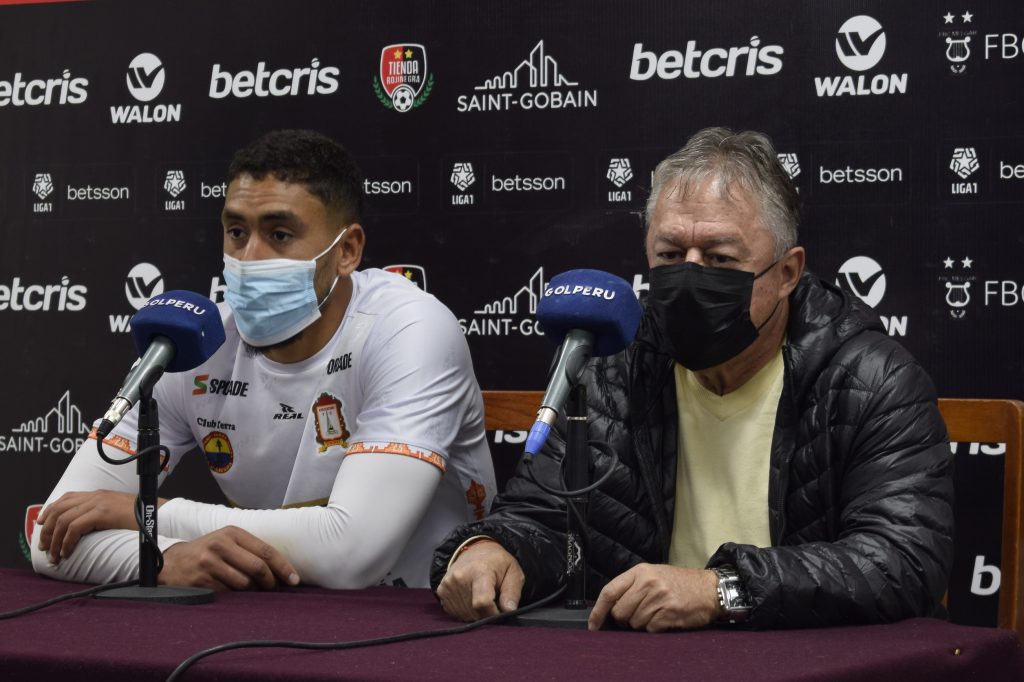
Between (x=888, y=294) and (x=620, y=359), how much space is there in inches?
43.1

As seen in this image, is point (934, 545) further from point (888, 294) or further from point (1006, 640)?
point (888, 294)

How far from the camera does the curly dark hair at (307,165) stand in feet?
8.59

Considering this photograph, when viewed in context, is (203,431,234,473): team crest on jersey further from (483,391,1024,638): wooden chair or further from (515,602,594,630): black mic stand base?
(483,391,1024,638): wooden chair

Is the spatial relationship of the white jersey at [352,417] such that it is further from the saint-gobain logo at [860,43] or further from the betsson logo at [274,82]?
the saint-gobain logo at [860,43]

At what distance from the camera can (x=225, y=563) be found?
79.4 inches

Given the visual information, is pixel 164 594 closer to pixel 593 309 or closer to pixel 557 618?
pixel 557 618

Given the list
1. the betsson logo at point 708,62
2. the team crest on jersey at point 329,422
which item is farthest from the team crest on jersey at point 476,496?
the betsson logo at point 708,62

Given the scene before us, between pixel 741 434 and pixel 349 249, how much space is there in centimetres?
97

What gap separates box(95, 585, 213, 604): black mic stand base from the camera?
1.86 m

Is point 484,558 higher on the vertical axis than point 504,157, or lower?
lower

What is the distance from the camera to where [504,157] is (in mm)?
3395

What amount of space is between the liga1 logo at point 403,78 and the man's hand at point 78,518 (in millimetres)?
1555

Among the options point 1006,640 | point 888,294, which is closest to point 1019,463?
point 1006,640

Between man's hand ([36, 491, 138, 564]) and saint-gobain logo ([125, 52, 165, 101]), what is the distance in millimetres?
1764
